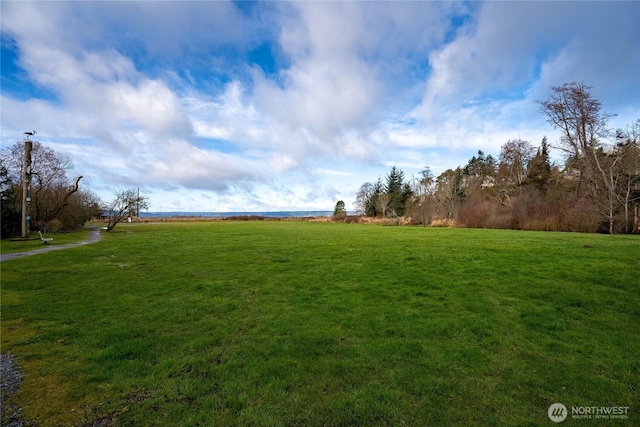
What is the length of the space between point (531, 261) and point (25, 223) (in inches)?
1048

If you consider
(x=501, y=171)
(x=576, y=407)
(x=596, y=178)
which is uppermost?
(x=501, y=171)

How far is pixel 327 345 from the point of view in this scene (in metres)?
4.84

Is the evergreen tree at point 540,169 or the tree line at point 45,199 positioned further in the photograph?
the evergreen tree at point 540,169

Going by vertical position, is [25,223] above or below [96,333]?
above

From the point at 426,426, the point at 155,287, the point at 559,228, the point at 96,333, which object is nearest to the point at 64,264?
the point at 155,287

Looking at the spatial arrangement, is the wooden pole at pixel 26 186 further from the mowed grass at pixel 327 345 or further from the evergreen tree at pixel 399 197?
the evergreen tree at pixel 399 197

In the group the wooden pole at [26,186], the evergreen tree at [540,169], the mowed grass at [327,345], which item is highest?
the evergreen tree at [540,169]

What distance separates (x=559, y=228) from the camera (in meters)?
26.9

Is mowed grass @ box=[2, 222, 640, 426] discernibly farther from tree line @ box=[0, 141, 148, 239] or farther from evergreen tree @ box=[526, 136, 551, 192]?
evergreen tree @ box=[526, 136, 551, 192]

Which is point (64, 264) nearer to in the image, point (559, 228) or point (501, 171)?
point (559, 228)

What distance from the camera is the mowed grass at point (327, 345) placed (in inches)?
132

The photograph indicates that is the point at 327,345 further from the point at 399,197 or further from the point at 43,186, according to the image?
the point at 399,197

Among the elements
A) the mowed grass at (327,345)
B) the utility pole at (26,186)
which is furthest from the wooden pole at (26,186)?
the mowed grass at (327,345)

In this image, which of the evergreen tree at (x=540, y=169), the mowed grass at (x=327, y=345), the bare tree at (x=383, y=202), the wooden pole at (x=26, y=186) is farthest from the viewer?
the bare tree at (x=383, y=202)
